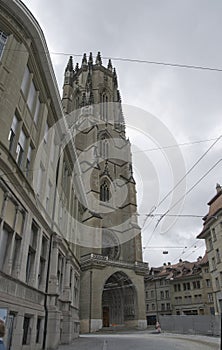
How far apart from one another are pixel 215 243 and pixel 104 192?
22521 millimetres

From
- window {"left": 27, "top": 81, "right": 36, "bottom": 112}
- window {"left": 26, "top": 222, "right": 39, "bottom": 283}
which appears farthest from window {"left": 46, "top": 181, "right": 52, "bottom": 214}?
window {"left": 27, "top": 81, "right": 36, "bottom": 112}

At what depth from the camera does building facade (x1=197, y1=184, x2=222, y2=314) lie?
28938mm

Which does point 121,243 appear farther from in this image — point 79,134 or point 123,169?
point 79,134

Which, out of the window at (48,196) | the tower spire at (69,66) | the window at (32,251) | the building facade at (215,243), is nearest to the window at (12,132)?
the window at (32,251)

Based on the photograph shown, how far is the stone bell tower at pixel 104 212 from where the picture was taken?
3666 centimetres

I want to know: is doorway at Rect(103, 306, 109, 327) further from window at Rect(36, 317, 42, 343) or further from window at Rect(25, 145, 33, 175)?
window at Rect(25, 145, 33, 175)

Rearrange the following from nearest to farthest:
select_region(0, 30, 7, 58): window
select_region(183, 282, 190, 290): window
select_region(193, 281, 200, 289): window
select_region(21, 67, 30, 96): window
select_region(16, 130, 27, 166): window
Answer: select_region(0, 30, 7, 58): window < select_region(16, 130, 27, 166): window < select_region(21, 67, 30, 96): window < select_region(193, 281, 200, 289): window < select_region(183, 282, 190, 290): window

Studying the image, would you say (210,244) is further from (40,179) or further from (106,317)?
(40,179)

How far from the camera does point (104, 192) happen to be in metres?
48.8

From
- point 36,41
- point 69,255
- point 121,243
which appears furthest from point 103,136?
point 36,41

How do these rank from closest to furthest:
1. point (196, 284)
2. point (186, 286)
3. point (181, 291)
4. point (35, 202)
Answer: point (35, 202) → point (196, 284) → point (186, 286) → point (181, 291)

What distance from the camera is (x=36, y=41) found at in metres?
14.8

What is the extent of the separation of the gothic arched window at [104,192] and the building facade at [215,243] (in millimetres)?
18909

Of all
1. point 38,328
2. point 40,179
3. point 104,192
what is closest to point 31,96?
point 40,179
